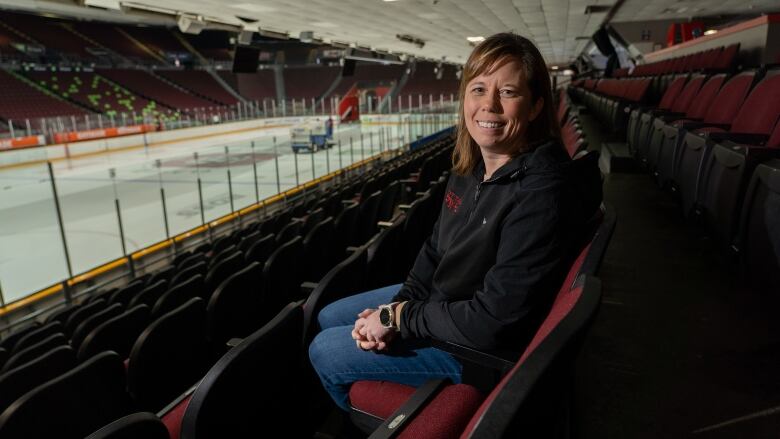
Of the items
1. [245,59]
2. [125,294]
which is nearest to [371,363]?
[125,294]

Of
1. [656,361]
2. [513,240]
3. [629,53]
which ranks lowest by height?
[656,361]

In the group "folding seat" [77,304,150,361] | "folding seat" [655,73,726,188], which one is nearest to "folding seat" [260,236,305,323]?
"folding seat" [77,304,150,361]

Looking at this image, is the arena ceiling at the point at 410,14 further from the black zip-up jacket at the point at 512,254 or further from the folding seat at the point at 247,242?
the black zip-up jacket at the point at 512,254

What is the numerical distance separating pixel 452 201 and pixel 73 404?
Answer: 1.17 m

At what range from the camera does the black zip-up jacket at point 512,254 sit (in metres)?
0.99

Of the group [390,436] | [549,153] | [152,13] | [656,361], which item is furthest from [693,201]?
[152,13]

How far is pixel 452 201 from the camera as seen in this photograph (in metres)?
1.43

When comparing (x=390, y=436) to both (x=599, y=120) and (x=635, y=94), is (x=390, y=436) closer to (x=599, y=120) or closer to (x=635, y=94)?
(x=635, y=94)

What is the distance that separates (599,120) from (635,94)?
1739 millimetres

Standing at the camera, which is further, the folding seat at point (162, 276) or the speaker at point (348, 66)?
the speaker at point (348, 66)

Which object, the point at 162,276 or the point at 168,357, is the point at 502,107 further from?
the point at 162,276

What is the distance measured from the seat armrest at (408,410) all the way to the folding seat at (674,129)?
1871 mm

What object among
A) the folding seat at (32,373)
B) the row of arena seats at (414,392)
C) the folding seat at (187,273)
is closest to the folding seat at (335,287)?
the row of arena seats at (414,392)

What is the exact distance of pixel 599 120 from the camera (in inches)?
278
